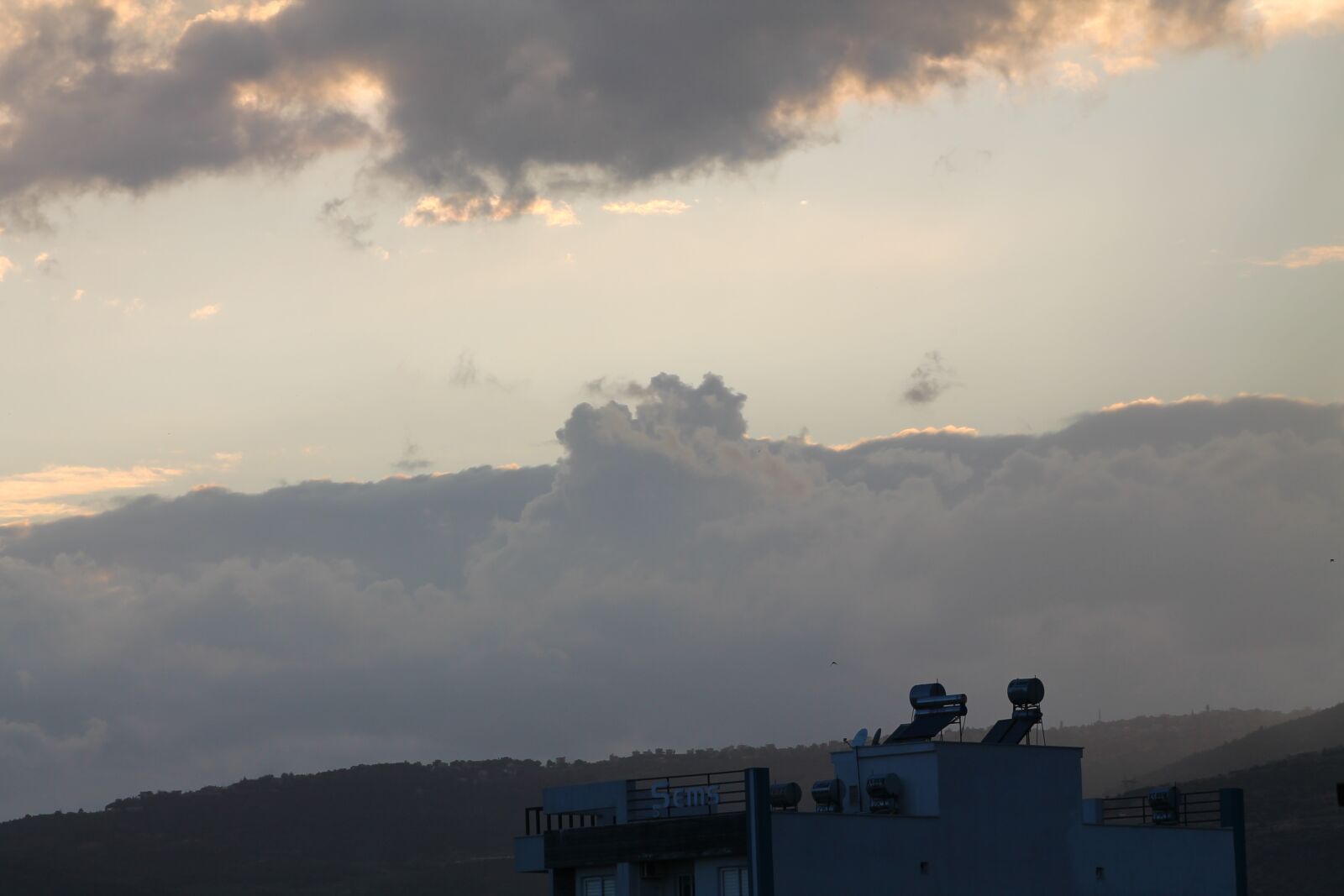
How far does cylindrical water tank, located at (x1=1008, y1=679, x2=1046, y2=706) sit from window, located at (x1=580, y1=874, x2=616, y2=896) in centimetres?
1782

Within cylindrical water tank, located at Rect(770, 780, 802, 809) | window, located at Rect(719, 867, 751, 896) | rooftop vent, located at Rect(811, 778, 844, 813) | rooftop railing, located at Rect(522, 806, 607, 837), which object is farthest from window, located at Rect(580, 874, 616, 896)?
rooftop vent, located at Rect(811, 778, 844, 813)

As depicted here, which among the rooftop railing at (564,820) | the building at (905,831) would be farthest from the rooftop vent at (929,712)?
the rooftop railing at (564,820)

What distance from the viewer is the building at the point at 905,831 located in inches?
2315

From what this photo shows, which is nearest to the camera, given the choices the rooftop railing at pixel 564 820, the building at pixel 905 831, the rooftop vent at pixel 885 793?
the building at pixel 905 831

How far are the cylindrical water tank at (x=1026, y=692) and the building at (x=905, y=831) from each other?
0.07 meters

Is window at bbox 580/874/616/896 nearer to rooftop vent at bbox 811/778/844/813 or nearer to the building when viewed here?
the building

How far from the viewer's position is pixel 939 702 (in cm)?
6706

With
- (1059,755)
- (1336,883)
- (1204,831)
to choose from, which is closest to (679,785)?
(1059,755)

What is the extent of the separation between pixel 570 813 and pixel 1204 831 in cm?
2448

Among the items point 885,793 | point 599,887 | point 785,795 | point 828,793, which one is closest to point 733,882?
point 785,795

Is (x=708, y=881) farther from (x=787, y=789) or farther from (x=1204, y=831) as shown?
(x=1204, y=831)

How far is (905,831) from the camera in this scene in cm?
6044

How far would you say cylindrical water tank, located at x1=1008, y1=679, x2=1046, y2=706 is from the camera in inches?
2719

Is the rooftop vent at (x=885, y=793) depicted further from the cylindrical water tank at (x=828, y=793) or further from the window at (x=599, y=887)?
the window at (x=599, y=887)
